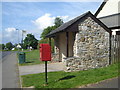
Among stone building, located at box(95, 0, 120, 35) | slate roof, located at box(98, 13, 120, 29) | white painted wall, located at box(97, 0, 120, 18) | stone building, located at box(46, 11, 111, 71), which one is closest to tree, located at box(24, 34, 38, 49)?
stone building, located at box(95, 0, 120, 35)

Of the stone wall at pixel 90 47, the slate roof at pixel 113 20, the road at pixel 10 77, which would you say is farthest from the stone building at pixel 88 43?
the slate roof at pixel 113 20

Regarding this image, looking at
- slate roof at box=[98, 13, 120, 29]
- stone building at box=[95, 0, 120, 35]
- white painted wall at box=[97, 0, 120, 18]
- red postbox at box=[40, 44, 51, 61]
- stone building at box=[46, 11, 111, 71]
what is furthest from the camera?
white painted wall at box=[97, 0, 120, 18]

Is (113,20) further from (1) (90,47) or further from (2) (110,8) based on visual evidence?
(1) (90,47)

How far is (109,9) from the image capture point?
18391 mm

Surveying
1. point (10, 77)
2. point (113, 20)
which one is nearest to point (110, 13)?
point (113, 20)

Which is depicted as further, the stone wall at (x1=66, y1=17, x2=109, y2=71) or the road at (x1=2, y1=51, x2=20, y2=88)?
the stone wall at (x1=66, y1=17, x2=109, y2=71)

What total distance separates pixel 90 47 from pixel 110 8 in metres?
10.2

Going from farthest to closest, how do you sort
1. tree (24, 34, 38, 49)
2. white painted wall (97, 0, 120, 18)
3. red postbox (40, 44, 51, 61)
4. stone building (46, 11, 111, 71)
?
tree (24, 34, 38, 49), white painted wall (97, 0, 120, 18), stone building (46, 11, 111, 71), red postbox (40, 44, 51, 61)

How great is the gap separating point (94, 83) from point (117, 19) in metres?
12.0

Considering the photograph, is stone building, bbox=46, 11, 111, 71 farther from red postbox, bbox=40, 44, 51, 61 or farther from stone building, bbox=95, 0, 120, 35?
stone building, bbox=95, 0, 120, 35

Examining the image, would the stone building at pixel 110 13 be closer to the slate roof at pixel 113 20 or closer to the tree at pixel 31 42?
the slate roof at pixel 113 20

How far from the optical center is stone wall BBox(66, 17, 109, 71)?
32.4 feet

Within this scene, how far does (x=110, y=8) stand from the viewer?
18.2 meters

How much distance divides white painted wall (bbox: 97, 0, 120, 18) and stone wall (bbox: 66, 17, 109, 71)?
795cm
